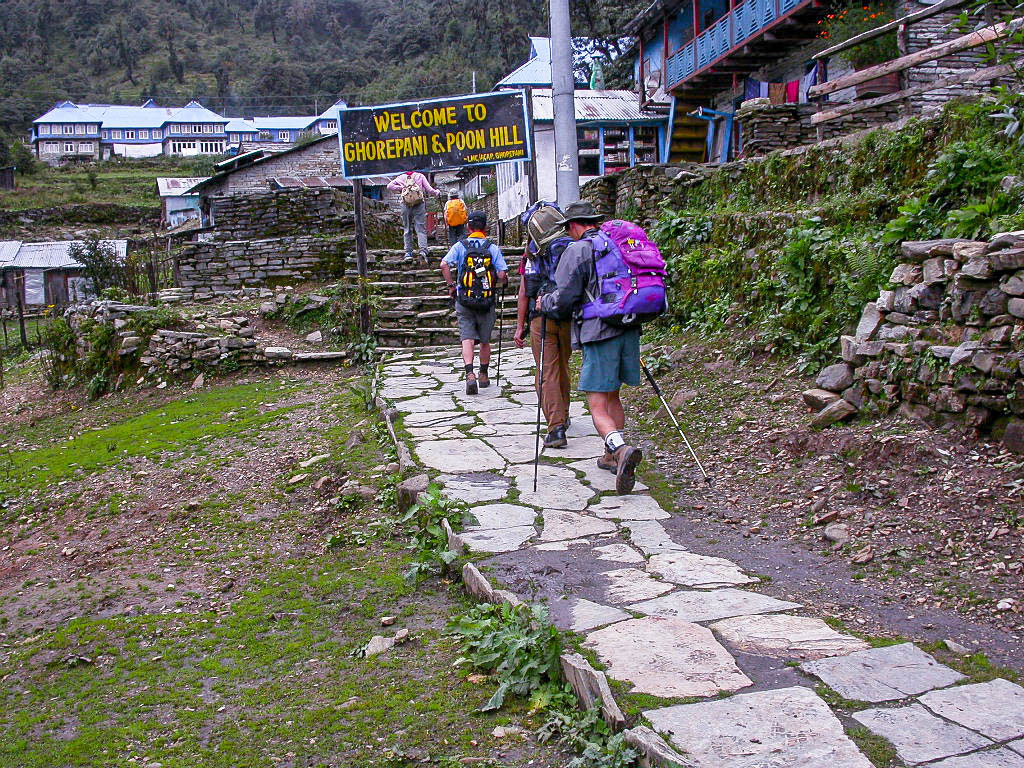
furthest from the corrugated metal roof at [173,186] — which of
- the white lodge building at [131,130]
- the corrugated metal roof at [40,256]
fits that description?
the white lodge building at [131,130]

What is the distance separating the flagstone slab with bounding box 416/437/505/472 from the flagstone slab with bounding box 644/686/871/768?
3311 millimetres

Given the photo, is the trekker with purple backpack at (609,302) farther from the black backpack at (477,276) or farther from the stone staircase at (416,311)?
the stone staircase at (416,311)

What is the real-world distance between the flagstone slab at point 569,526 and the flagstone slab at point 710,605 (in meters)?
0.94

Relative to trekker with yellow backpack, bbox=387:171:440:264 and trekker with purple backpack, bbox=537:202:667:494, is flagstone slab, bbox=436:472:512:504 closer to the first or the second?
trekker with purple backpack, bbox=537:202:667:494

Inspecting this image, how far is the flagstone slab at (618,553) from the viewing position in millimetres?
4023

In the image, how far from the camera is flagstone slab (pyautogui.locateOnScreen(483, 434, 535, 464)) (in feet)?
19.7

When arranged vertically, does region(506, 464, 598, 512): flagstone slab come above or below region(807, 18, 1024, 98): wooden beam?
below

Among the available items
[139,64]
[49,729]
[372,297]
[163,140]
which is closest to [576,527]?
[49,729]

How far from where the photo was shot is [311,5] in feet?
362

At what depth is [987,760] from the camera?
2.21 m

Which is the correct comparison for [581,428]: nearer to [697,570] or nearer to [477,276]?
[477,276]

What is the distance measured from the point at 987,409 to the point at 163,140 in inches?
3542

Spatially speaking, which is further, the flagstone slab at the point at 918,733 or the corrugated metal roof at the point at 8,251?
the corrugated metal roof at the point at 8,251

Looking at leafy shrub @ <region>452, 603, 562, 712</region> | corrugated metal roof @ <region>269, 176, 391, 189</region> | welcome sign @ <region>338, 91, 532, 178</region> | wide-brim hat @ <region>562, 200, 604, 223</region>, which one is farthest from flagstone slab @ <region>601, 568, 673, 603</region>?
corrugated metal roof @ <region>269, 176, 391, 189</region>
